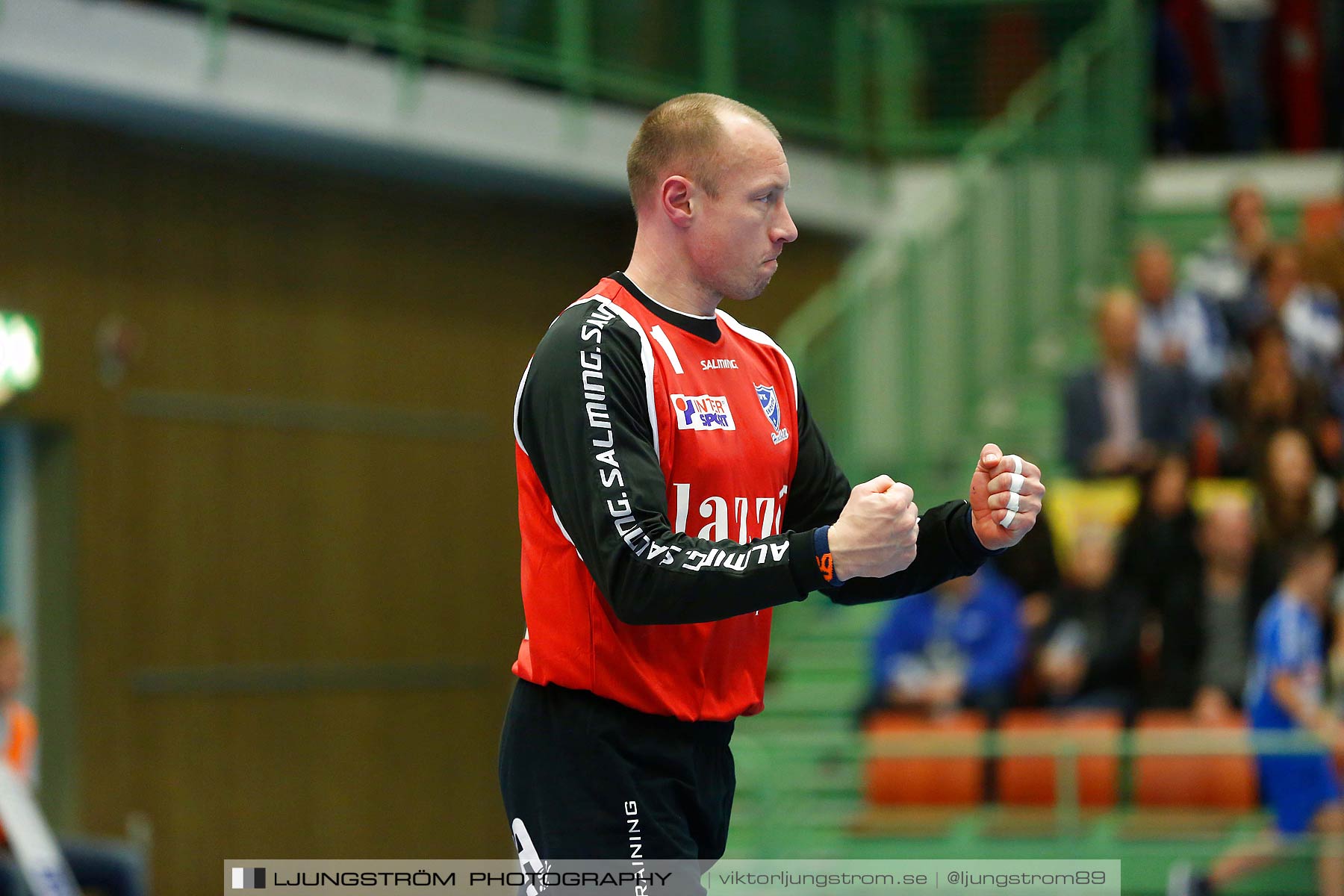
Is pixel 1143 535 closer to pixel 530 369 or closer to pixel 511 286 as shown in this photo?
pixel 511 286

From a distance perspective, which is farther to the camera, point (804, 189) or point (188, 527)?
point (804, 189)

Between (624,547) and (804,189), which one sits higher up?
(804,189)

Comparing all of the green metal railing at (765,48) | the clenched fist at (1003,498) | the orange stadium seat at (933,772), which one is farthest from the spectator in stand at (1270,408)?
the clenched fist at (1003,498)

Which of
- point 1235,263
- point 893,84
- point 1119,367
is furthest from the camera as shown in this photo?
point 893,84

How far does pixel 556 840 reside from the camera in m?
3.17

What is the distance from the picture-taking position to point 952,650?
9953 mm

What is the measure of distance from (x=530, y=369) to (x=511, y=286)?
396 inches

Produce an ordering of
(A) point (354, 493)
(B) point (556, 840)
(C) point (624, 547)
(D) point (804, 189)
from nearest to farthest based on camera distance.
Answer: (C) point (624, 547)
(B) point (556, 840)
(A) point (354, 493)
(D) point (804, 189)

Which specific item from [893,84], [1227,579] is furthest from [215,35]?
[893,84]

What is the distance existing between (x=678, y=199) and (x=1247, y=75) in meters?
13.4

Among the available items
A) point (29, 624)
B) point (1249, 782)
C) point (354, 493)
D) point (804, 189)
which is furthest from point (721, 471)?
point (804, 189)

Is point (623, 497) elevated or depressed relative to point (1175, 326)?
depressed

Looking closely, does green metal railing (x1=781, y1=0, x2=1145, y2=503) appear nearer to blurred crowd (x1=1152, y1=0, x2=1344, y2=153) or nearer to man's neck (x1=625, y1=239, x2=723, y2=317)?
blurred crowd (x1=1152, y1=0, x2=1344, y2=153)

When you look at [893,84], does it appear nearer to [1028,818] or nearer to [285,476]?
[285,476]
